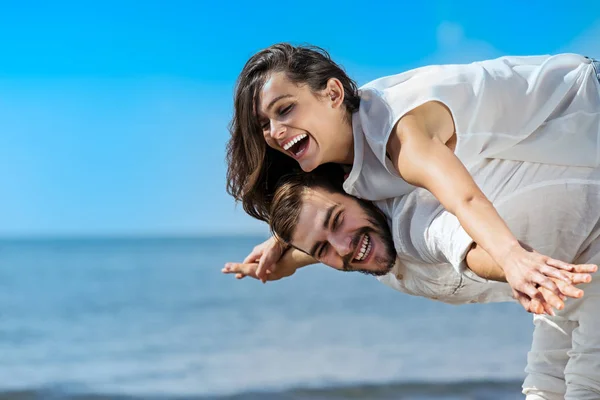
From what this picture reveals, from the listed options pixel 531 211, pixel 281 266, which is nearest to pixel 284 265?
pixel 281 266

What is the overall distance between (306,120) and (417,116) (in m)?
0.40

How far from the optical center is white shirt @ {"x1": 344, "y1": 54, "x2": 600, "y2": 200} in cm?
255

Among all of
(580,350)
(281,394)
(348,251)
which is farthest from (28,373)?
(580,350)

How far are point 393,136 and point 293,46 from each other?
0.67m

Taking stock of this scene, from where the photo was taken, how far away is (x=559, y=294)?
5.94ft

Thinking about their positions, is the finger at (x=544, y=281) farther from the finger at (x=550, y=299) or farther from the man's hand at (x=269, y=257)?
the man's hand at (x=269, y=257)

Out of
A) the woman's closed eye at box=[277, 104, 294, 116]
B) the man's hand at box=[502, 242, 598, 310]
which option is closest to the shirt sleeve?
the man's hand at box=[502, 242, 598, 310]

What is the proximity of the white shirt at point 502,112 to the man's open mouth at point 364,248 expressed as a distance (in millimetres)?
303

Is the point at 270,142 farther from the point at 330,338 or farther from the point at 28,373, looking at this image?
the point at 330,338

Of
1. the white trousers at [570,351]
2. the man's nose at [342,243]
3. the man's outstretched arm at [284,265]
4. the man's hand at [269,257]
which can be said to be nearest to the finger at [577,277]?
the white trousers at [570,351]

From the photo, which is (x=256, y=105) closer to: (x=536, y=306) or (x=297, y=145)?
(x=297, y=145)

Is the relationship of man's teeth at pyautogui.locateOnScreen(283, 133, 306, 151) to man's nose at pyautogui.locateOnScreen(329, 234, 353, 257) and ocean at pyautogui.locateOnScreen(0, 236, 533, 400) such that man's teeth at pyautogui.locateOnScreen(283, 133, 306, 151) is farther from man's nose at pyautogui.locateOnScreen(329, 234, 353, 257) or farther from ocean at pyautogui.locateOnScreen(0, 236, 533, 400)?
ocean at pyautogui.locateOnScreen(0, 236, 533, 400)

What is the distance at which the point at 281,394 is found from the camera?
6840mm

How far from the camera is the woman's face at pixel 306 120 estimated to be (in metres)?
2.71
